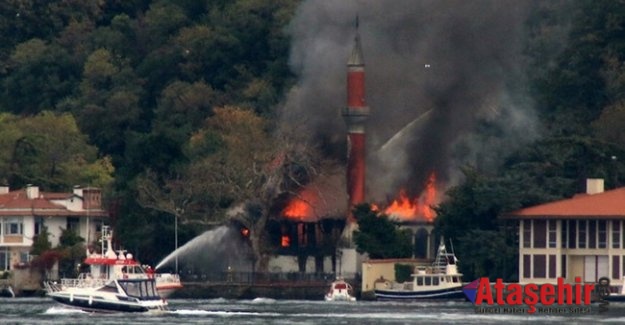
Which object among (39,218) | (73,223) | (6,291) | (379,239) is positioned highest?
(39,218)

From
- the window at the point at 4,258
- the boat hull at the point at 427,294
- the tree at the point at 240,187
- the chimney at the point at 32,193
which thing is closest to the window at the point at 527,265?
the boat hull at the point at 427,294

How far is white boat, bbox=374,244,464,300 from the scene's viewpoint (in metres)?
155

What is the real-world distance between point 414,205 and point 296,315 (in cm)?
3036

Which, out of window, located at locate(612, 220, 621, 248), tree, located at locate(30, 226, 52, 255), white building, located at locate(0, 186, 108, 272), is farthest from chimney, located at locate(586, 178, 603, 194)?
tree, located at locate(30, 226, 52, 255)

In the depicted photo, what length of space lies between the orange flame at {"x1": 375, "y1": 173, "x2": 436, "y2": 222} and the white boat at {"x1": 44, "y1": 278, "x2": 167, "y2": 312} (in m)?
28.0

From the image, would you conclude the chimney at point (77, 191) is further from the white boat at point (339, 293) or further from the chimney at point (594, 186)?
the chimney at point (594, 186)

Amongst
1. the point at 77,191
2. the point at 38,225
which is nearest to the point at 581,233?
the point at 77,191

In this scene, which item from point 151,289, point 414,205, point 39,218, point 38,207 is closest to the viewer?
point 151,289

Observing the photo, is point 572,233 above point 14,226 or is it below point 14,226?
below

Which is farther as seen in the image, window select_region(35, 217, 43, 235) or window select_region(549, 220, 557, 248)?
window select_region(35, 217, 43, 235)

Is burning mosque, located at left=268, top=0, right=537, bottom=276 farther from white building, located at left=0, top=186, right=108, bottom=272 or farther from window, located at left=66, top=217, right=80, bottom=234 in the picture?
window, located at left=66, top=217, right=80, bottom=234

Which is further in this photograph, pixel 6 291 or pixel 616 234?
pixel 6 291

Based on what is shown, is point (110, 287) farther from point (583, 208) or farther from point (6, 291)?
point (583, 208)

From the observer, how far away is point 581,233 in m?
156
